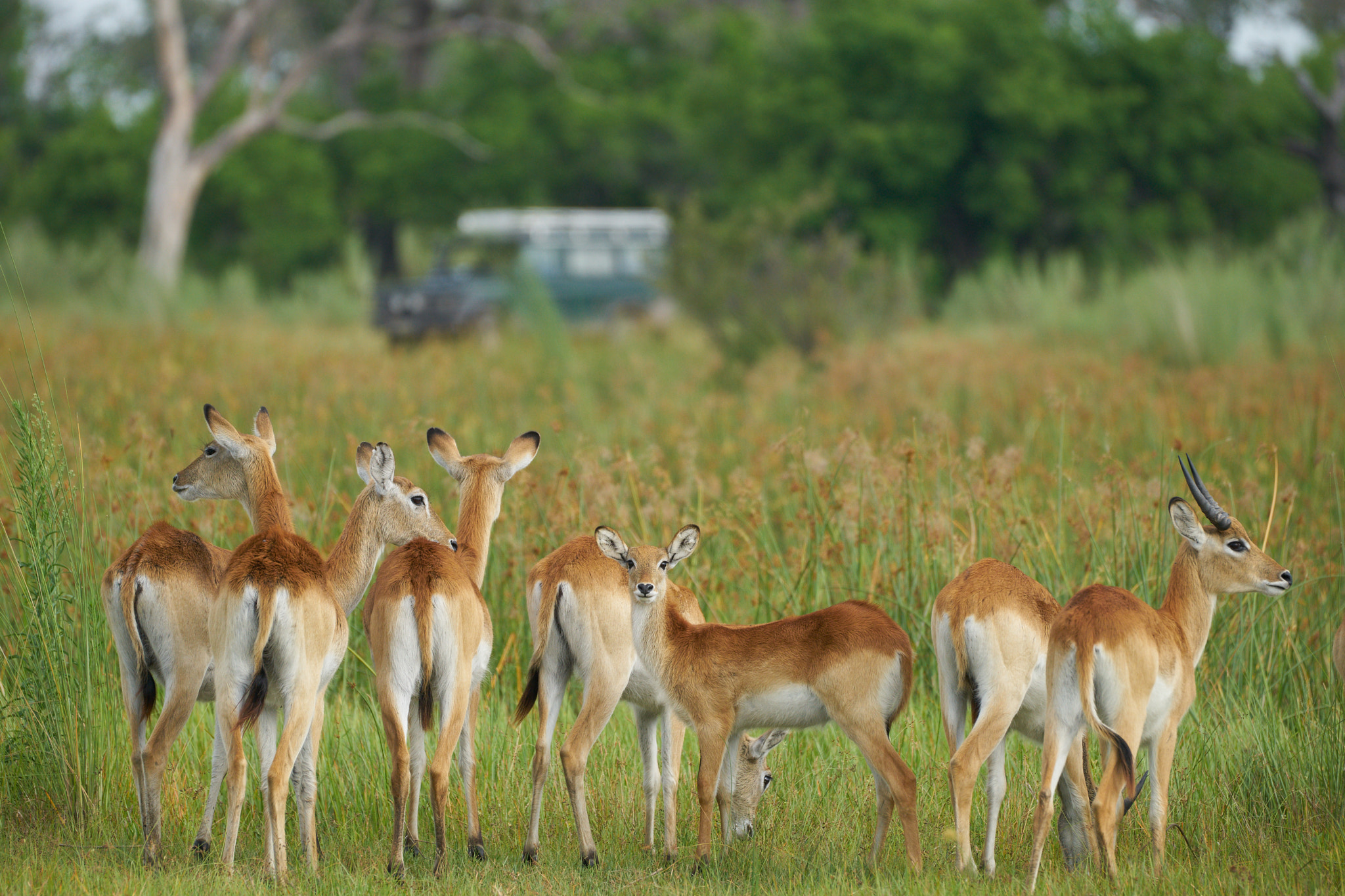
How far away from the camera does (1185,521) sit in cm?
405

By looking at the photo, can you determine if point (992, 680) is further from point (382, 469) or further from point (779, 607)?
point (779, 607)

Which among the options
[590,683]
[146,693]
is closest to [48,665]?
[146,693]

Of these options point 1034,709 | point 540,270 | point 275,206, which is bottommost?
point 1034,709

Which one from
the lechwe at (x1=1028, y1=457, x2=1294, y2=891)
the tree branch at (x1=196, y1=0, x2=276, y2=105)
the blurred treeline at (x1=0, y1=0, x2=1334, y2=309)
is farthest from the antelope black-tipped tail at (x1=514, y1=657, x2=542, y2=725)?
the tree branch at (x1=196, y1=0, x2=276, y2=105)

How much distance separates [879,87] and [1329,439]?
21543mm

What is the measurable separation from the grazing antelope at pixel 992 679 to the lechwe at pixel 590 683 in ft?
2.60

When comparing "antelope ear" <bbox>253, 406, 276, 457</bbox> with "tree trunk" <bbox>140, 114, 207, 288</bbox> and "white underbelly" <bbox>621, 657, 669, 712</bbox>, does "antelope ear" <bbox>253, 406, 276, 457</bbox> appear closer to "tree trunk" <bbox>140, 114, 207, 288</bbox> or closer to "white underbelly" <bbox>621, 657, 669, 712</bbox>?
"white underbelly" <bbox>621, 657, 669, 712</bbox>

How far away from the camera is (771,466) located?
8406 mm

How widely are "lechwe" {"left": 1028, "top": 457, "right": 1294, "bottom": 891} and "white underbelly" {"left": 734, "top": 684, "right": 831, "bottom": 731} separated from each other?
2.29ft

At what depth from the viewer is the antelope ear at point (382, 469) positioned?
14.0 feet

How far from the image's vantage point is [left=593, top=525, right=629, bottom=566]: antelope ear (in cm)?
399

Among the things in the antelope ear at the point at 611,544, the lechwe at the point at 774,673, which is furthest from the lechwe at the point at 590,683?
the antelope ear at the point at 611,544

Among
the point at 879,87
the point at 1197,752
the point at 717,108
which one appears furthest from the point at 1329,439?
the point at 717,108

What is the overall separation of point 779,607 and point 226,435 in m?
2.85
